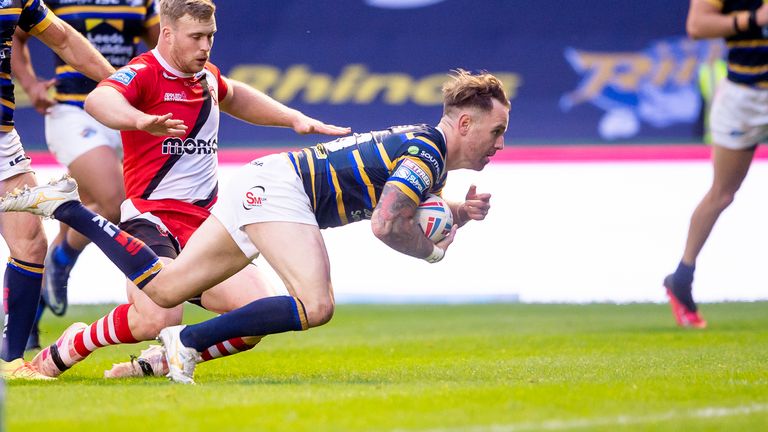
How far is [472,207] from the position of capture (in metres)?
5.89

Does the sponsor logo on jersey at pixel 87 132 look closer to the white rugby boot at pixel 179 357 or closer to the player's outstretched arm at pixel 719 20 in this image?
the white rugby boot at pixel 179 357

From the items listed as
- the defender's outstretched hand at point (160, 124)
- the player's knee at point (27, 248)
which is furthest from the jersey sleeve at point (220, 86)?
the player's knee at point (27, 248)

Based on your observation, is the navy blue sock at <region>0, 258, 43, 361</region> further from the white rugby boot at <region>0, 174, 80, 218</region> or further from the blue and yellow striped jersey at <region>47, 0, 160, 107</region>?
the blue and yellow striped jersey at <region>47, 0, 160, 107</region>

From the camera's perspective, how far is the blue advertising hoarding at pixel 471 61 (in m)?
13.9

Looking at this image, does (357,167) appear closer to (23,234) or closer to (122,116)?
(122,116)

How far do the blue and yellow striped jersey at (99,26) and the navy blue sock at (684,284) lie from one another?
4088 mm

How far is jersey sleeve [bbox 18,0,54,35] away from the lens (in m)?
6.21

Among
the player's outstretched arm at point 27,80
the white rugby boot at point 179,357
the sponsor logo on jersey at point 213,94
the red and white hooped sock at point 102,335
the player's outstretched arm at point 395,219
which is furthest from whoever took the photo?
the player's outstretched arm at point 27,80

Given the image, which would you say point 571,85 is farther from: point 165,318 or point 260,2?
point 165,318

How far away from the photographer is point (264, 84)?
14461mm

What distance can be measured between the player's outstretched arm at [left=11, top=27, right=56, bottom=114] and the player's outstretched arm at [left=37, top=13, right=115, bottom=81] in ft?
5.55

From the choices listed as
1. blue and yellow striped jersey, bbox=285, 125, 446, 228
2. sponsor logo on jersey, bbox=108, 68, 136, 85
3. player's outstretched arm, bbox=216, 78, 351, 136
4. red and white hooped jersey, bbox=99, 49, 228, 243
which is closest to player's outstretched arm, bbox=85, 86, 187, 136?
sponsor logo on jersey, bbox=108, 68, 136, 85

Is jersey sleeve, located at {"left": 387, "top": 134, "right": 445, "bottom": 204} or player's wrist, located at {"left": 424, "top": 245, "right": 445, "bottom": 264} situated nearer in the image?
jersey sleeve, located at {"left": 387, "top": 134, "right": 445, "bottom": 204}

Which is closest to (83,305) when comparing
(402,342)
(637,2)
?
(402,342)
